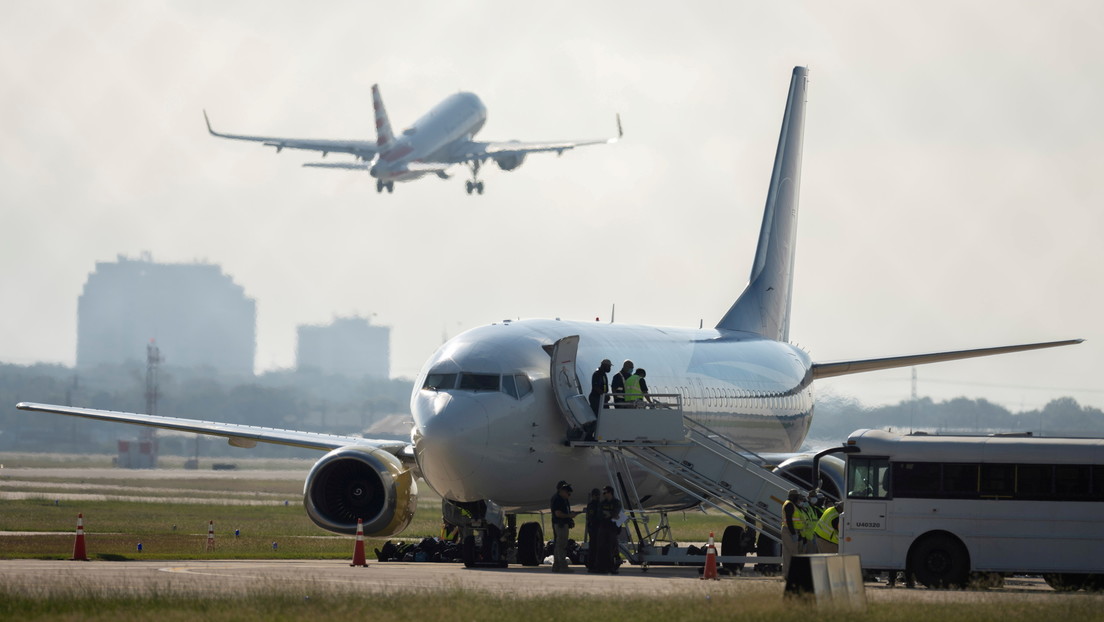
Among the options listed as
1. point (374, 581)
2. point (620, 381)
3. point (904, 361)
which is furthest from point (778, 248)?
point (374, 581)

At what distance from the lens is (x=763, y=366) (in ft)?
135

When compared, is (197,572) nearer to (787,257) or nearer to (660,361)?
(660,361)

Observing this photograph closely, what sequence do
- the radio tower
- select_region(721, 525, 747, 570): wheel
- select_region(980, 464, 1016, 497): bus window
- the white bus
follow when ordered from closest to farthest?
1. the white bus
2. select_region(980, 464, 1016, 497): bus window
3. select_region(721, 525, 747, 570): wheel
4. the radio tower

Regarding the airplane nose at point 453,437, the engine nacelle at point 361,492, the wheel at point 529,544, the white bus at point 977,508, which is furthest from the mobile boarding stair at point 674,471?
the engine nacelle at point 361,492

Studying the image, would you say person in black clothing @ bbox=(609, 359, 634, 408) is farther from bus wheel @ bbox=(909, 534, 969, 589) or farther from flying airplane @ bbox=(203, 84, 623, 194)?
flying airplane @ bbox=(203, 84, 623, 194)

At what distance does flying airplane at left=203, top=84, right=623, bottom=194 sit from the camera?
9412 cm

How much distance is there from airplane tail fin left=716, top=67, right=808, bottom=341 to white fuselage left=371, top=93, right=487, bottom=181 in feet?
155

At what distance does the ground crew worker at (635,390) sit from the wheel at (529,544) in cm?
266

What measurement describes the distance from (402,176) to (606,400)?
6534 centimetres

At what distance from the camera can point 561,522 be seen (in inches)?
1133

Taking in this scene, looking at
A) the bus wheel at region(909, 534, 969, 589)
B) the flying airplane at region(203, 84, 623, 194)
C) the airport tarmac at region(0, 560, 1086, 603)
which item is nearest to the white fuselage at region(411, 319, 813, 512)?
the airport tarmac at region(0, 560, 1086, 603)

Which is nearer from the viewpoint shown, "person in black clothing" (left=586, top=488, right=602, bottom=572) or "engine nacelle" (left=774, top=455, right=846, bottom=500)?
"person in black clothing" (left=586, top=488, right=602, bottom=572)

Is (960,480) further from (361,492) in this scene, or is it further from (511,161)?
(511,161)

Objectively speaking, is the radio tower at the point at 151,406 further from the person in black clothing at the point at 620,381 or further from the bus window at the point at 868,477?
the bus window at the point at 868,477
